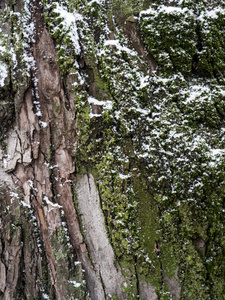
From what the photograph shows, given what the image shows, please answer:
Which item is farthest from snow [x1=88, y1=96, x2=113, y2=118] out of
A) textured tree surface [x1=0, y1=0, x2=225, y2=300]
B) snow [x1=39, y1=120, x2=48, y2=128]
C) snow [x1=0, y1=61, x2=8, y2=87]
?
snow [x1=0, y1=61, x2=8, y2=87]

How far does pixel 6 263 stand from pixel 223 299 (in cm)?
129

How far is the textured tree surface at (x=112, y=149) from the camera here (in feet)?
4.51

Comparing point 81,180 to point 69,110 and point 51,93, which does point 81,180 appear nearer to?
point 69,110

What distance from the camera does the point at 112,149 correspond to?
1402 millimetres

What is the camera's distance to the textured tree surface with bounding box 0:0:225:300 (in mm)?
1374

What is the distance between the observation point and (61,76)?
1.42 metres

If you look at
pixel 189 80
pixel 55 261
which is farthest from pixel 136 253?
pixel 189 80

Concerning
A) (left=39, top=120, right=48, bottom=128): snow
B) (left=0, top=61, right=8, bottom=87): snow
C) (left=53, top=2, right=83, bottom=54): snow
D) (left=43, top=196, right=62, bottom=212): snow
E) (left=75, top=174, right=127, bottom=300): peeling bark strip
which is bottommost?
(left=75, top=174, right=127, bottom=300): peeling bark strip

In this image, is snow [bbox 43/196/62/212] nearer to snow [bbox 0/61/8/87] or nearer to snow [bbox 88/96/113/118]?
snow [bbox 88/96/113/118]

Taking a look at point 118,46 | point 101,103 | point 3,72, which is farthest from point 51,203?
point 118,46

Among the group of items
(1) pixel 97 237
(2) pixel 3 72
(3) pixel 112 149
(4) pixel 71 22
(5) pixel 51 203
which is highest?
(4) pixel 71 22

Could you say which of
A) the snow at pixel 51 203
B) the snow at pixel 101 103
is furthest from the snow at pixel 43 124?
the snow at pixel 51 203

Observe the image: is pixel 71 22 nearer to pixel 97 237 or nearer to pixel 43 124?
pixel 43 124

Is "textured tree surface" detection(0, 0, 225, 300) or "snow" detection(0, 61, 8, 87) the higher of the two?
"snow" detection(0, 61, 8, 87)
